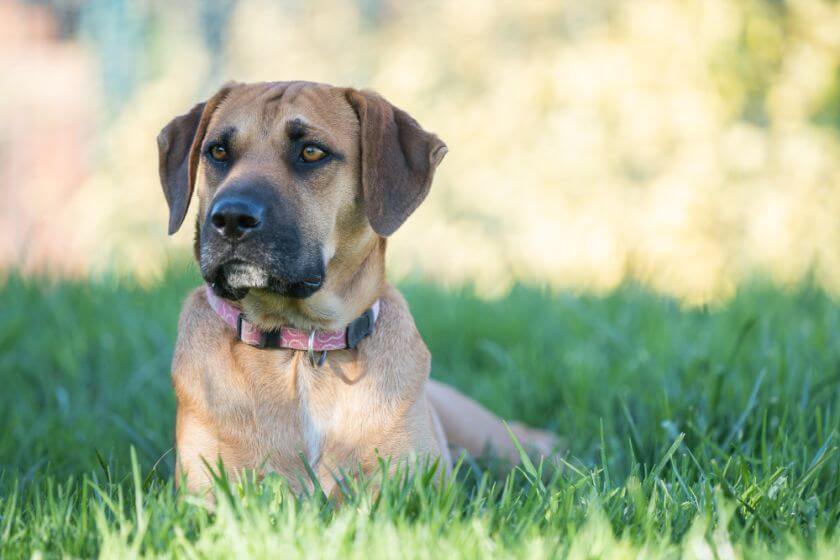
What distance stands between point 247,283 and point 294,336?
28cm

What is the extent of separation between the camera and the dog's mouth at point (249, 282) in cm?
298

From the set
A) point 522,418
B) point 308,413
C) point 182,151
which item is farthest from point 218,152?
point 522,418

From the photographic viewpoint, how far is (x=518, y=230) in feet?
31.0

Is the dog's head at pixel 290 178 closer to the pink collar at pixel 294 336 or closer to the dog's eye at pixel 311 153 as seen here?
the dog's eye at pixel 311 153

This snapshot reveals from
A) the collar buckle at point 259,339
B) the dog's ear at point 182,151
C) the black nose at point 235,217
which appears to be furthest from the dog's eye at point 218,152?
the collar buckle at point 259,339

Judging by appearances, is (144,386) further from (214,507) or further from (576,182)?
(576,182)

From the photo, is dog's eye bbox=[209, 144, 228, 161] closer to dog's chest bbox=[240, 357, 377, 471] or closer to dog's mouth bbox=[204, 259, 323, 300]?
dog's mouth bbox=[204, 259, 323, 300]

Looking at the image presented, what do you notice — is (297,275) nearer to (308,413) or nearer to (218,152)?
(308,413)

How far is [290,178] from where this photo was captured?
10.4 feet

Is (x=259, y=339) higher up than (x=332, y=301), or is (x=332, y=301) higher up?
(x=332, y=301)

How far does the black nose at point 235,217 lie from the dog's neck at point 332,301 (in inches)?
12.3

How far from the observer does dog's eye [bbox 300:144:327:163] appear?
326 centimetres

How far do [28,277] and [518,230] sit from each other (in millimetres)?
4866

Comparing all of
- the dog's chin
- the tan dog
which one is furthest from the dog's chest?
the dog's chin
